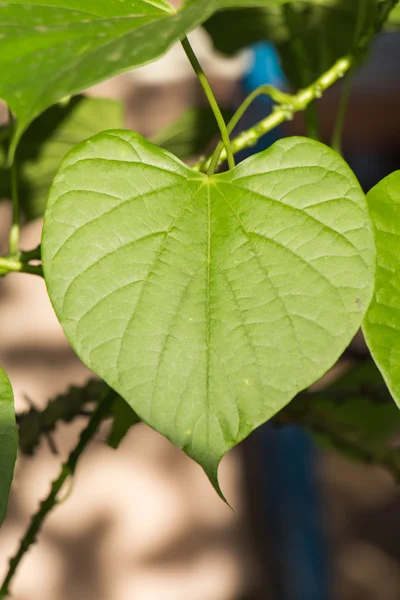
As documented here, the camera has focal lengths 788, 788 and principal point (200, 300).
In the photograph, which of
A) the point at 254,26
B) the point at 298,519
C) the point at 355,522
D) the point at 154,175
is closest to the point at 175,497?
the point at 298,519

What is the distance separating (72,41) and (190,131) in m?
0.46

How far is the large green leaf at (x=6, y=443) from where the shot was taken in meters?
0.36

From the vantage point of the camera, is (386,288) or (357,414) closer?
(386,288)

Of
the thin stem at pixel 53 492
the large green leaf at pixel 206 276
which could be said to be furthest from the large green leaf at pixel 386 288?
the thin stem at pixel 53 492

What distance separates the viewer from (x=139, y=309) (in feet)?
1.29

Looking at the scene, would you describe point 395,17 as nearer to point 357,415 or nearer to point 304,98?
point 304,98

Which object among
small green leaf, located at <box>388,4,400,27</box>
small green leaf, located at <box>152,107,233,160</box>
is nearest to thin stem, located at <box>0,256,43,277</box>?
small green leaf, located at <box>152,107,233,160</box>

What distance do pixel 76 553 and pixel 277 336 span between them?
59.4 inches

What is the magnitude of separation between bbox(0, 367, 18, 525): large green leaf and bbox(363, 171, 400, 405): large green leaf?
178mm

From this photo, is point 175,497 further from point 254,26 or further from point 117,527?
A: point 254,26

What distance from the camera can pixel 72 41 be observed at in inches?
14.8

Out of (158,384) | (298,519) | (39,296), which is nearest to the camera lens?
(158,384)

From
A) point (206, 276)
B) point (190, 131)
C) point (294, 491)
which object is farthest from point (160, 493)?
point (206, 276)

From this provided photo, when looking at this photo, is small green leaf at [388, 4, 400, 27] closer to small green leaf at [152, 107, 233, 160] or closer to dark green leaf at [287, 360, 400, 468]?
small green leaf at [152, 107, 233, 160]
